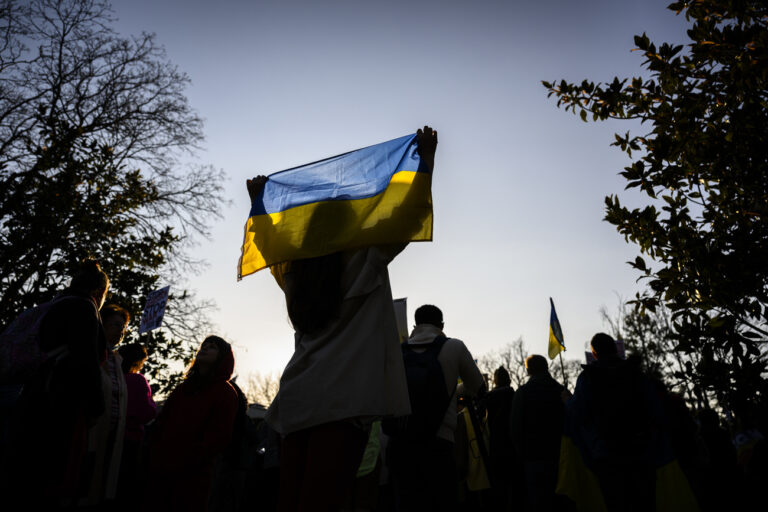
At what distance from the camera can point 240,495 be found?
288 inches

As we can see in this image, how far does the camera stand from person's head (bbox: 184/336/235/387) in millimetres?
4137

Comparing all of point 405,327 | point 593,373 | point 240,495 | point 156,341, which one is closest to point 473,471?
point 405,327

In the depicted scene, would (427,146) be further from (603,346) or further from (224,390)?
(603,346)

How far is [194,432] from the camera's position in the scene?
151 inches

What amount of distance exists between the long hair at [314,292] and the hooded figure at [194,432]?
70.1 inches

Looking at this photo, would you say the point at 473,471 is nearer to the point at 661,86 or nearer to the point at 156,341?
the point at 661,86

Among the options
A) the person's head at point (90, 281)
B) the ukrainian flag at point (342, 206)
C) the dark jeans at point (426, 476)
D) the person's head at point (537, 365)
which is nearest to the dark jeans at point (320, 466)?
the ukrainian flag at point (342, 206)

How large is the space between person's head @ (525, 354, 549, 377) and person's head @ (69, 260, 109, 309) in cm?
451

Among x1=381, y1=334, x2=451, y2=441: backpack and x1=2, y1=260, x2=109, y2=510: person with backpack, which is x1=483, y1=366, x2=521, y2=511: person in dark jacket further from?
x1=2, y1=260, x2=109, y2=510: person with backpack

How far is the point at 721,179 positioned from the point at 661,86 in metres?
0.92

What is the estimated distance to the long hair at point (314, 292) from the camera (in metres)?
2.34

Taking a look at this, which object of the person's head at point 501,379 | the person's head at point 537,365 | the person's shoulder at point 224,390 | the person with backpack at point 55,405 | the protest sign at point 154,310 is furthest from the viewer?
the protest sign at point 154,310

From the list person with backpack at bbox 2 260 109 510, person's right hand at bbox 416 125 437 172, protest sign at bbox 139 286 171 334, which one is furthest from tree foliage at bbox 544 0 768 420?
protest sign at bbox 139 286 171 334

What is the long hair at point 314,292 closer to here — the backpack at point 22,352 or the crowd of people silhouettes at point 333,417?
the crowd of people silhouettes at point 333,417
